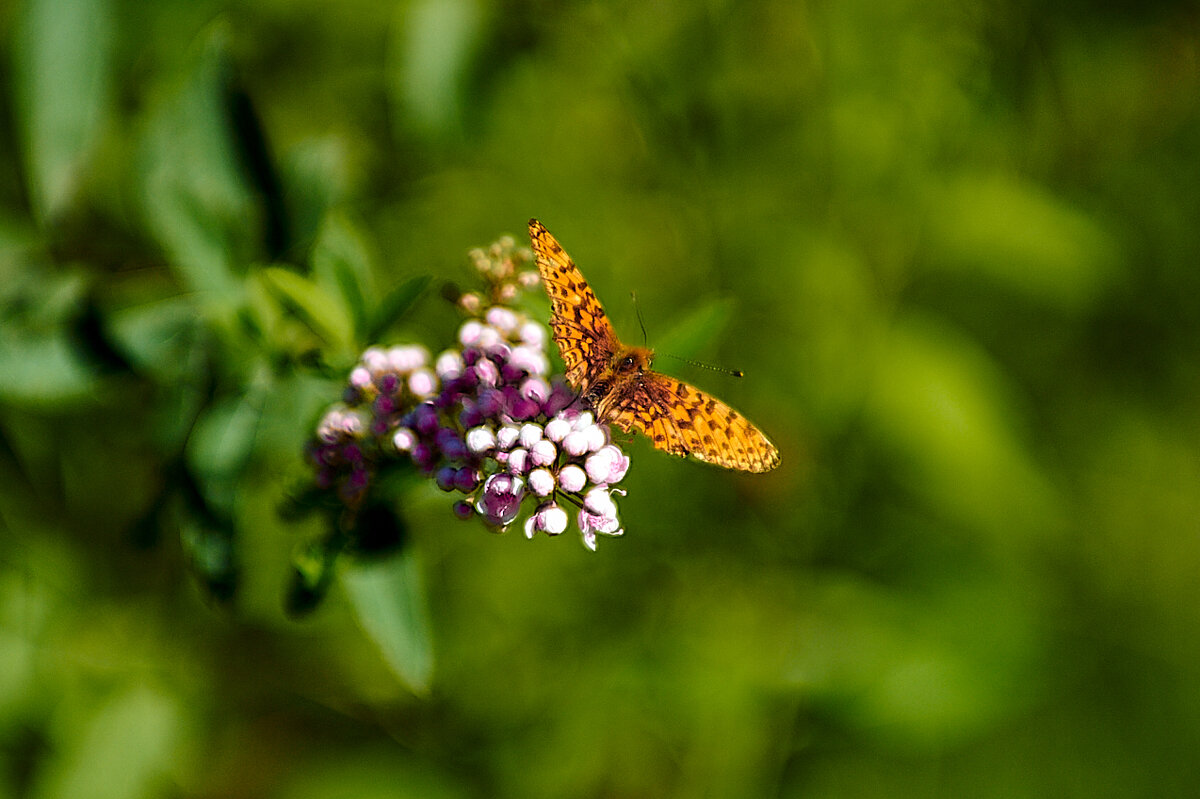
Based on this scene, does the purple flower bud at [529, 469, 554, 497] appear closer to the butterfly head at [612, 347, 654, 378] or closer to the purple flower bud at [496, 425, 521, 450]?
the purple flower bud at [496, 425, 521, 450]

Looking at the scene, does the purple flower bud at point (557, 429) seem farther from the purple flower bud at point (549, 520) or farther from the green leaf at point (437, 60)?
the green leaf at point (437, 60)

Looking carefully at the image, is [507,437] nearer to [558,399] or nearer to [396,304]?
[558,399]

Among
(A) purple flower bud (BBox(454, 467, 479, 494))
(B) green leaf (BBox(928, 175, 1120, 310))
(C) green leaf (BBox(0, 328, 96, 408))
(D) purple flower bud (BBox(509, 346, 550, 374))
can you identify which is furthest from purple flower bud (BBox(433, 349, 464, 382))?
(B) green leaf (BBox(928, 175, 1120, 310))

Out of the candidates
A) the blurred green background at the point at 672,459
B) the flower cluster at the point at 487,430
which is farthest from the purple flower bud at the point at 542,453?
the blurred green background at the point at 672,459

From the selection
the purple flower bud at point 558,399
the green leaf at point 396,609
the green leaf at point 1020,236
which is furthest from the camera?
the green leaf at point 1020,236

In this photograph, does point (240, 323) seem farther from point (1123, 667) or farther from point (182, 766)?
point (1123, 667)

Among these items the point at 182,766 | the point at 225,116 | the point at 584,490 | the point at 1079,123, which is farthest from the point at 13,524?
the point at 1079,123

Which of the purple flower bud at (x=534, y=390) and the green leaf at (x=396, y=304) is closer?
the green leaf at (x=396, y=304)
